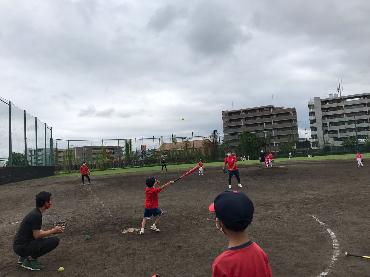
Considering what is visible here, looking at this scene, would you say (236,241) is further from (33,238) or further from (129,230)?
(129,230)

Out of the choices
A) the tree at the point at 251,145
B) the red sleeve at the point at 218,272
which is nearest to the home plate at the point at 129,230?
the red sleeve at the point at 218,272

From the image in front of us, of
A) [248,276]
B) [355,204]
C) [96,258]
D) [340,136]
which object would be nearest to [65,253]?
[96,258]

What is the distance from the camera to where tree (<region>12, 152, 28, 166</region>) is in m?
32.7

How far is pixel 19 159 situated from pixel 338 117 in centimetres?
12396

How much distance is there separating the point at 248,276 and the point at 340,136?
464 ft

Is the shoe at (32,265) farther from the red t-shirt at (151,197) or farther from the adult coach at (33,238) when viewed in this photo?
the red t-shirt at (151,197)

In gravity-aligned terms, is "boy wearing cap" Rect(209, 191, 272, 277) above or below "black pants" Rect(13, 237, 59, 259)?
above

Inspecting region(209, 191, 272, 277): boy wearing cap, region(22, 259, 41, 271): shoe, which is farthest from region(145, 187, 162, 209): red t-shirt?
region(209, 191, 272, 277): boy wearing cap

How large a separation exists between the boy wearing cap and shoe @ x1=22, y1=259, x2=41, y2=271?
596cm

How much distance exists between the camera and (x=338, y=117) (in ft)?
443

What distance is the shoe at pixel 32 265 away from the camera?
757 cm

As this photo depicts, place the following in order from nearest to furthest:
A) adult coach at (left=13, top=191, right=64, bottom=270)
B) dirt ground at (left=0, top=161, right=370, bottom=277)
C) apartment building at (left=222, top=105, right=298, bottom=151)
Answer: dirt ground at (left=0, top=161, right=370, bottom=277) < adult coach at (left=13, top=191, right=64, bottom=270) < apartment building at (left=222, top=105, right=298, bottom=151)

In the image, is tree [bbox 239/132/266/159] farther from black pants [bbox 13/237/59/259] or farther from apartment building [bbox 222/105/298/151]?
black pants [bbox 13/237/59/259]

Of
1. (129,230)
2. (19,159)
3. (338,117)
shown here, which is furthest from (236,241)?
(338,117)
